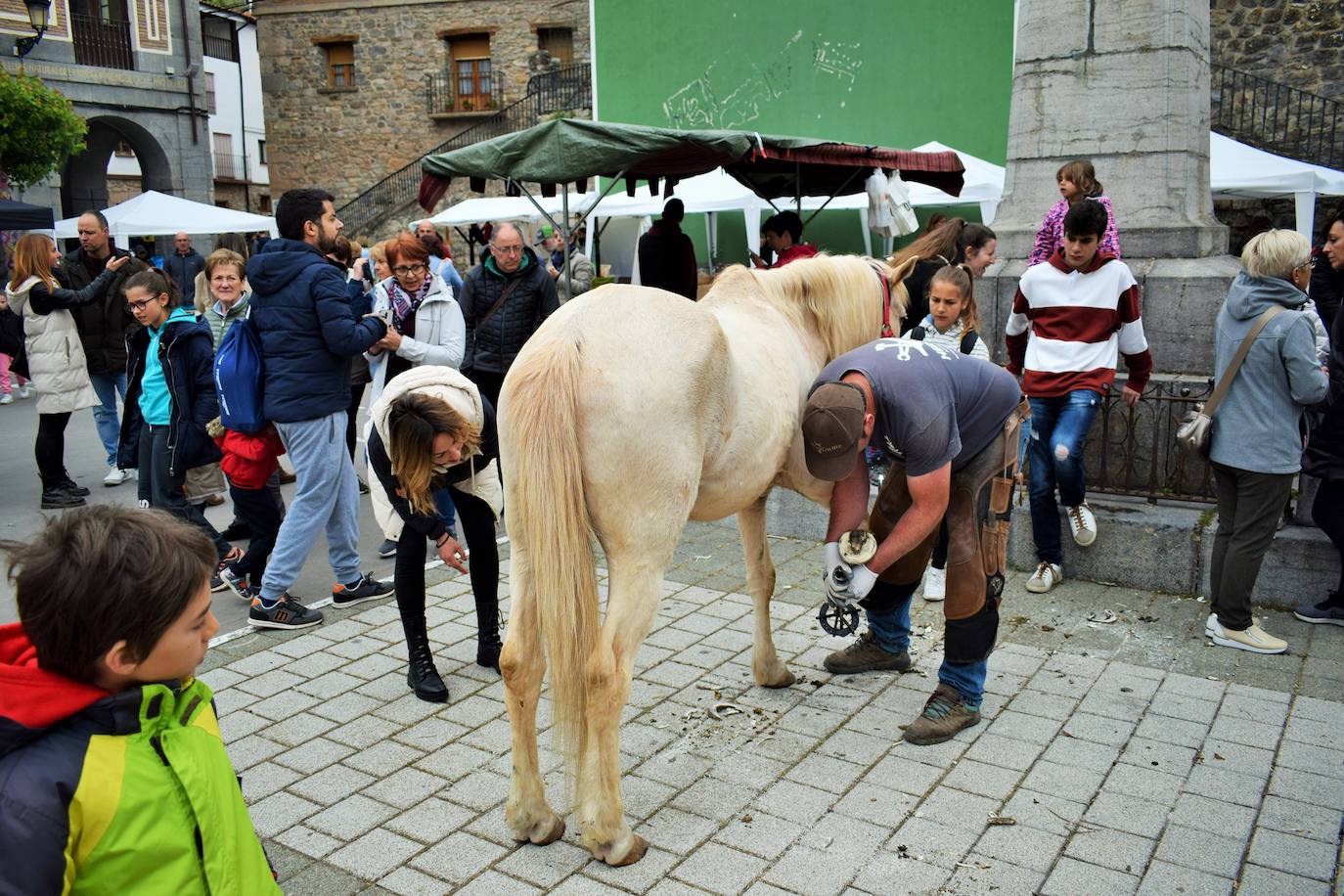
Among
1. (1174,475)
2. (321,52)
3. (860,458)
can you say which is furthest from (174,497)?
(321,52)

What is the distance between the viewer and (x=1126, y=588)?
5641 mm

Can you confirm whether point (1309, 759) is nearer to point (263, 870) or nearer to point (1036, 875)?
point (1036, 875)

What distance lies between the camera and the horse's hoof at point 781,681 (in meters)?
4.45

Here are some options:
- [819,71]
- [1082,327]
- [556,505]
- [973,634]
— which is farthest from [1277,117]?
[556,505]

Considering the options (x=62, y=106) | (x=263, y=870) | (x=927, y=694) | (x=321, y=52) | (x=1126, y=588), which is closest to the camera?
(x=263, y=870)

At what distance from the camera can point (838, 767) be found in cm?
378

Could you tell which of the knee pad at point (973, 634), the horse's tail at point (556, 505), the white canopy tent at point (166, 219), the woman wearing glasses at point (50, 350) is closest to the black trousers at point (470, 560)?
the horse's tail at point (556, 505)

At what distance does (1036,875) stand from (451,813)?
74.8 inches

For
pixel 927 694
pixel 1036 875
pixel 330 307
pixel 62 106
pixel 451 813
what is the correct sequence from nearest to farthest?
pixel 1036 875 < pixel 451 813 < pixel 927 694 < pixel 330 307 < pixel 62 106

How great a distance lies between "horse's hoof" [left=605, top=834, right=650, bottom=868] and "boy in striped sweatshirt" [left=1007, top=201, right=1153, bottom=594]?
320 cm

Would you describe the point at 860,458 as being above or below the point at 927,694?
above

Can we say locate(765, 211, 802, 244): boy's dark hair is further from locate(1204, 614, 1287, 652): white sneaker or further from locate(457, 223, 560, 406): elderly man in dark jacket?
locate(1204, 614, 1287, 652): white sneaker

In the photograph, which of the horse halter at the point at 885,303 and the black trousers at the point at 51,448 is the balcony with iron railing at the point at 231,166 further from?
the horse halter at the point at 885,303

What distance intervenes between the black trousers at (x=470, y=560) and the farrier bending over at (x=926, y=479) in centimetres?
165
